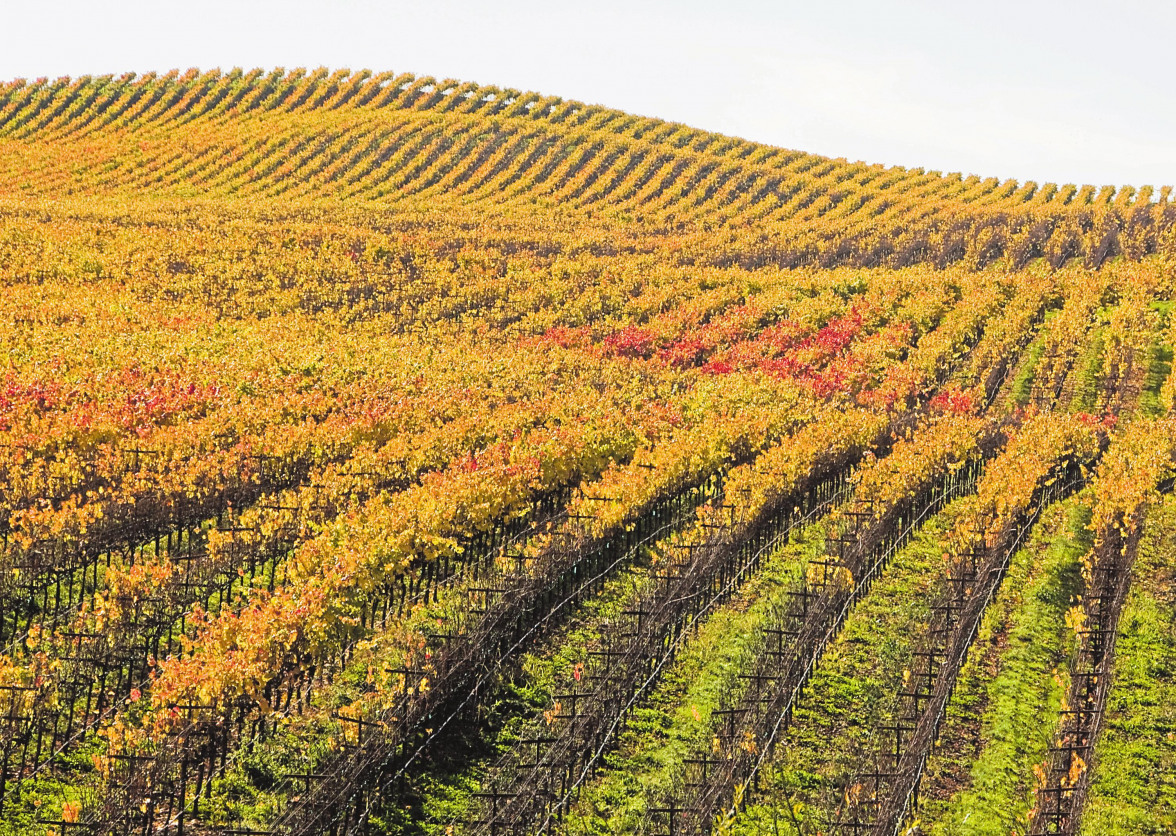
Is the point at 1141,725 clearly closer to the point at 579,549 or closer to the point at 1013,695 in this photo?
the point at 1013,695

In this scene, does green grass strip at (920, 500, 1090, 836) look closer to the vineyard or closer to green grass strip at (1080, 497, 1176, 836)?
the vineyard

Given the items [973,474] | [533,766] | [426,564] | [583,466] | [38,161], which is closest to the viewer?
[533,766]

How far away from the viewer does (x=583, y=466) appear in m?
27.3

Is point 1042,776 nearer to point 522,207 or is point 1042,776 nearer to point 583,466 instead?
point 583,466

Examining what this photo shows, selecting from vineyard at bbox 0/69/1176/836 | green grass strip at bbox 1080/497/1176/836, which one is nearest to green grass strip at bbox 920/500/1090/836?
vineyard at bbox 0/69/1176/836

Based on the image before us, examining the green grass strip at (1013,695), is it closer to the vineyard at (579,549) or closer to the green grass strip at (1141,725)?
the vineyard at (579,549)

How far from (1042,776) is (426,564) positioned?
41.1ft

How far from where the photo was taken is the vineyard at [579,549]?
15.4 metres

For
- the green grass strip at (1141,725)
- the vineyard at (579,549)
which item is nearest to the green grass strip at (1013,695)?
the vineyard at (579,549)

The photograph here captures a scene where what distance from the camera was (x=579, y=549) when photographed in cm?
2208

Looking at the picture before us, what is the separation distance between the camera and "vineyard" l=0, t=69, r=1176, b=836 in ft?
50.6

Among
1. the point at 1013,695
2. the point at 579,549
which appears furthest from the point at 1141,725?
the point at 579,549

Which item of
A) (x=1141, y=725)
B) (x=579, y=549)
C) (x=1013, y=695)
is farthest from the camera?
(x=579, y=549)

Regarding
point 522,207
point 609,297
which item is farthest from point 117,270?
point 522,207
